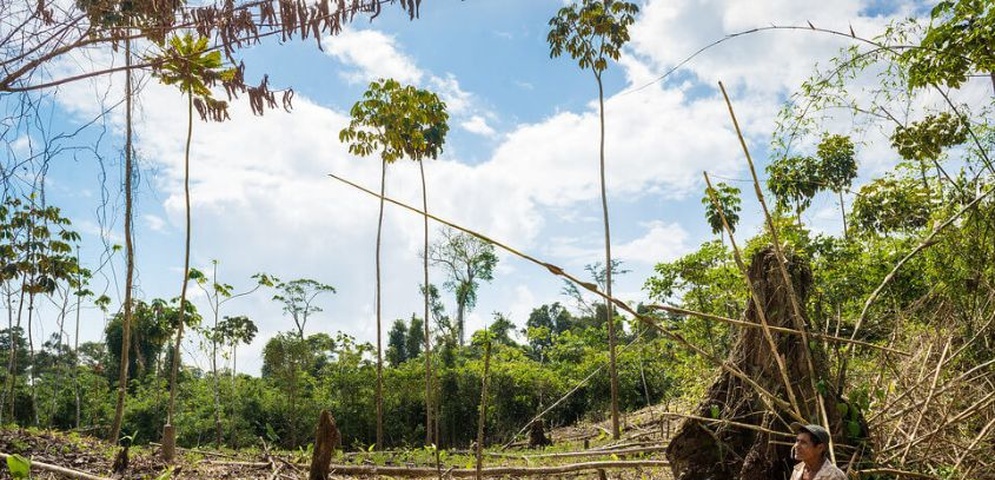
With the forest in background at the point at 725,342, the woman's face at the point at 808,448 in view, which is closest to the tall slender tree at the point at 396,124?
the forest in background at the point at 725,342

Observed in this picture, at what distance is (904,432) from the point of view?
4.31m

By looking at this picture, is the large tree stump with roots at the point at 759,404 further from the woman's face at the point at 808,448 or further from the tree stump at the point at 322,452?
the tree stump at the point at 322,452

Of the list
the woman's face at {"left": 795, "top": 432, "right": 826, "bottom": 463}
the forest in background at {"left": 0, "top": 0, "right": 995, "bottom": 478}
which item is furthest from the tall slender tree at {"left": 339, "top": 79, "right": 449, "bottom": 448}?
the woman's face at {"left": 795, "top": 432, "right": 826, "bottom": 463}

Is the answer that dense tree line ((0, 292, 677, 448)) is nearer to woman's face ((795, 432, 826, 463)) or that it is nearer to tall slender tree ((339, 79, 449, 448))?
tall slender tree ((339, 79, 449, 448))

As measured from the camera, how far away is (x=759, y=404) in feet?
15.6

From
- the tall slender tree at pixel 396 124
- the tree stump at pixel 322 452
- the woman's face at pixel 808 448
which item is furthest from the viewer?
the tall slender tree at pixel 396 124

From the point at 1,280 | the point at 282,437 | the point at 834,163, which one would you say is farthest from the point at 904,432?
the point at 282,437

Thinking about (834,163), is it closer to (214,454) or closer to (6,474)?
(214,454)

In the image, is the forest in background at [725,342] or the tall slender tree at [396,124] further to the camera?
the tall slender tree at [396,124]

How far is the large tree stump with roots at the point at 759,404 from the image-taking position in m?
4.42

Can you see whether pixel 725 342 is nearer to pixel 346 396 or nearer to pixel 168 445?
pixel 168 445

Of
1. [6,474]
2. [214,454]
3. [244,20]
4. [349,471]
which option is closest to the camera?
[244,20]

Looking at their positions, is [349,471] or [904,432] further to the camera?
[349,471]

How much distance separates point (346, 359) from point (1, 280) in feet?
51.3
